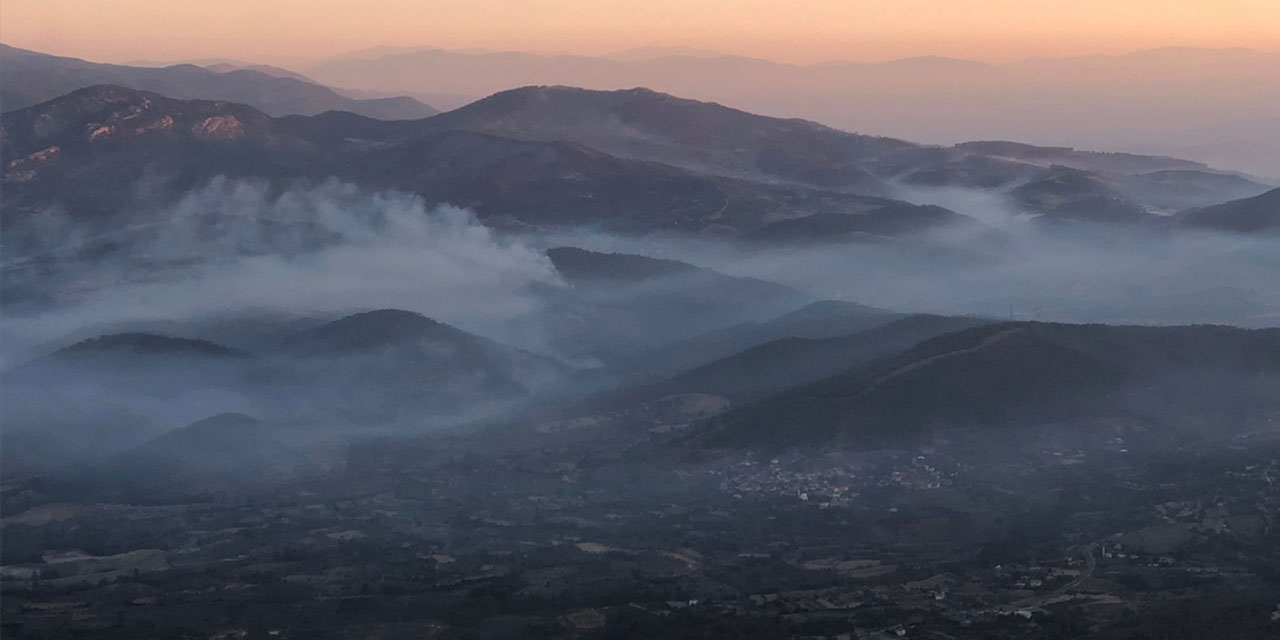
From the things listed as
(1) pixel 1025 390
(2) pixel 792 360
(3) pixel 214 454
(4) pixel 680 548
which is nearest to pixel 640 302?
(2) pixel 792 360

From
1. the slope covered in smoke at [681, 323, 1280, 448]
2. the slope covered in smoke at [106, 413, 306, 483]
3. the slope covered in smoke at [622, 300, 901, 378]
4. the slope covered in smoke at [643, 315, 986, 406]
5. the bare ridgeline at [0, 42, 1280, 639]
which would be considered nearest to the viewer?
the bare ridgeline at [0, 42, 1280, 639]

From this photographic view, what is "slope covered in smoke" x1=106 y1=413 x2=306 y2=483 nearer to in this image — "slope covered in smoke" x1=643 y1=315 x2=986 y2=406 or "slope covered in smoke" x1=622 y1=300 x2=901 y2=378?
"slope covered in smoke" x1=643 y1=315 x2=986 y2=406

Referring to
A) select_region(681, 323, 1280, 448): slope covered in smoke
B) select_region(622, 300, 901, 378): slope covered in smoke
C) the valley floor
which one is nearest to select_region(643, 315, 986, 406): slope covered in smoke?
A: select_region(622, 300, 901, 378): slope covered in smoke

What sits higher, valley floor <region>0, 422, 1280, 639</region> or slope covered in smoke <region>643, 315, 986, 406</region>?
slope covered in smoke <region>643, 315, 986, 406</region>

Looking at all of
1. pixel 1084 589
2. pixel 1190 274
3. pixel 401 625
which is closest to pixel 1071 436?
pixel 1084 589

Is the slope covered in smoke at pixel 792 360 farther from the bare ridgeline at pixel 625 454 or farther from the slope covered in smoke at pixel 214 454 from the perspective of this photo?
the slope covered in smoke at pixel 214 454

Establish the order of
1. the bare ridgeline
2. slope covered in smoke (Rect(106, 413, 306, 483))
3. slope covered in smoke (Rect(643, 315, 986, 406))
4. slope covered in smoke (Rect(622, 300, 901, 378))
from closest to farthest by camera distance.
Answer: the bare ridgeline → slope covered in smoke (Rect(106, 413, 306, 483)) → slope covered in smoke (Rect(643, 315, 986, 406)) → slope covered in smoke (Rect(622, 300, 901, 378))

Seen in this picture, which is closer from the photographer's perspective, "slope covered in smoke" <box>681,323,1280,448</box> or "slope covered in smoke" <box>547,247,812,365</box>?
"slope covered in smoke" <box>681,323,1280,448</box>

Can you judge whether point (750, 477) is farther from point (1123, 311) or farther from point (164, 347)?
point (1123, 311)
